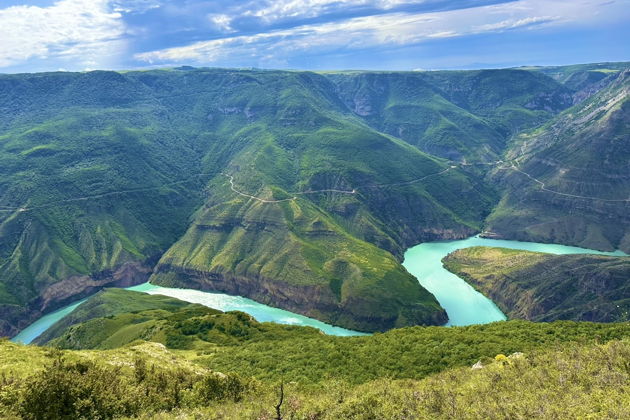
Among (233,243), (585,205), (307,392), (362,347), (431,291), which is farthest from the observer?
(585,205)

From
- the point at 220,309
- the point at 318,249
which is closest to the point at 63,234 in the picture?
the point at 220,309

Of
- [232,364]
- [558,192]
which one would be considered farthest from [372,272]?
[558,192]

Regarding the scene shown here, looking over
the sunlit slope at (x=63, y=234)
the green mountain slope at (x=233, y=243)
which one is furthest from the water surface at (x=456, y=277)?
the sunlit slope at (x=63, y=234)

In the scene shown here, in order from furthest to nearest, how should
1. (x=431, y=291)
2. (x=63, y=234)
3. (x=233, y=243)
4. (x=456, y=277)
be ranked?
(x=63, y=234)
(x=233, y=243)
(x=456, y=277)
(x=431, y=291)

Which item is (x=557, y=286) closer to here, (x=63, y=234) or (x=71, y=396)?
(x=71, y=396)

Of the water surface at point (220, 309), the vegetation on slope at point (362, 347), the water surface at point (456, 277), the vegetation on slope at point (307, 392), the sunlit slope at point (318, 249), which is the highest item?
the vegetation on slope at point (307, 392)

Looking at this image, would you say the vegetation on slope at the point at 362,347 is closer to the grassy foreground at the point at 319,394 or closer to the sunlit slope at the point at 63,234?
the grassy foreground at the point at 319,394

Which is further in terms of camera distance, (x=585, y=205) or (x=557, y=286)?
(x=585, y=205)

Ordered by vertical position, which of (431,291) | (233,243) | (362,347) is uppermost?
(362,347)
